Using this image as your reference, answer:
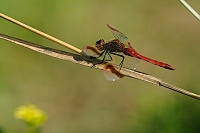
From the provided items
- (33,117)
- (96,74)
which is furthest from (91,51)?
(96,74)

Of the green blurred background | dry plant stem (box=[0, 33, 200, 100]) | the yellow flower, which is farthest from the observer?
the green blurred background

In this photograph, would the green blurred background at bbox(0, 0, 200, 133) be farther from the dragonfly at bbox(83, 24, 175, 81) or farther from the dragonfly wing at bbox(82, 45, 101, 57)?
the dragonfly wing at bbox(82, 45, 101, 57)

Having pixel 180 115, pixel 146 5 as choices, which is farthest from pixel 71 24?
pixel 180 115

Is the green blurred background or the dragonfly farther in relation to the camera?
the green blurred background

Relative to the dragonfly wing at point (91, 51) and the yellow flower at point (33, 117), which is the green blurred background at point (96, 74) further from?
the yellow flower at point (33, 117)

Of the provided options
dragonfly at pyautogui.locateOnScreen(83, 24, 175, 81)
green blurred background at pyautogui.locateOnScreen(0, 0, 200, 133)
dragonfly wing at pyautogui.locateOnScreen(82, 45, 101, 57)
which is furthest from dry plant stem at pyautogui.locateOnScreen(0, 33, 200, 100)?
green blurred background at pyautogui.locateOnScreen(0, 0, 200, 133)

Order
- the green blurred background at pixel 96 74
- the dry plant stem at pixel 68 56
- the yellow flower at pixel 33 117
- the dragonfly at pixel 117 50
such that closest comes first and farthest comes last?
1. the dry plant stem at pixel 68 56
2. the yellow flower at pixel 33 117
3. the dragonfly at pixel 117 50
4. the green blurred background at pixel 96 74

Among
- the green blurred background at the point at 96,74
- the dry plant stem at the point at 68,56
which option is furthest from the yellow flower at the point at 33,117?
the green blurred background at the point at 96,74

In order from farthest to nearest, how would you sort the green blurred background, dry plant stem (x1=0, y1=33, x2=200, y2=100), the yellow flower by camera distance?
the green blurred background → the yellow flower → dry plant stem (x1=0, y1=33, x2=200, y2=100)
